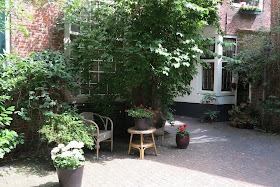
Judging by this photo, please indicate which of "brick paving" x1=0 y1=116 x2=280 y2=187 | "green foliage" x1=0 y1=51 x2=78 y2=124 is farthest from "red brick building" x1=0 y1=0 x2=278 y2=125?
"green foliage" x1=0 y1=51 x2=78 y2=124

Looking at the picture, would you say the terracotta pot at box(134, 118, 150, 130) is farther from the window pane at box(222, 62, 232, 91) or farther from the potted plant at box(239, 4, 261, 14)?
the potted plant at box(239, 4, 261, 14)

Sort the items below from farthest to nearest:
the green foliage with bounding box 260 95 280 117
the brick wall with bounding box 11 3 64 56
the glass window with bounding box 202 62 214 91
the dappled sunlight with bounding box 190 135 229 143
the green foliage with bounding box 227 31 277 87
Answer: the glass window with bounding box 202 62 214 91 → the green foliage with bounding box 227 31 277 87 → the green foliage with bounding box 260 95 280 117 → the dappled sunlight with bounding box 190 135 229 143 → the brick wall with bounding box 11 3 64 56

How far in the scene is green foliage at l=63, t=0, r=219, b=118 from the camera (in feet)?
18.6

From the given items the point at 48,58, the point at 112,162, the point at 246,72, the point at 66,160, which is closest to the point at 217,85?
the point at 246,72

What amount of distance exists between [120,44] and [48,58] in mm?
1735

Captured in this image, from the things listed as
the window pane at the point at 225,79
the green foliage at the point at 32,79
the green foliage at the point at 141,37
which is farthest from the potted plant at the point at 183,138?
the window pane at the point at 225,79

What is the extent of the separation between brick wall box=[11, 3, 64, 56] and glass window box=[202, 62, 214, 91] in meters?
6.83

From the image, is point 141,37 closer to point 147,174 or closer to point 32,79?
point 32,79

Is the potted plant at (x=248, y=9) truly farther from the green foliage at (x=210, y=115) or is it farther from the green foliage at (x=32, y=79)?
the green foliage at (x=32, y=79)

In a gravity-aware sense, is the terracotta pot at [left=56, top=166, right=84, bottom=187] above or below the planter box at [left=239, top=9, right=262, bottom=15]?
below

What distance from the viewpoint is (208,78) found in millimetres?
11438

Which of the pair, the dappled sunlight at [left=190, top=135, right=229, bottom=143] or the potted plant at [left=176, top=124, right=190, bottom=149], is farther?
the dappled sunlight at [left=190, top=135, right=229, bottom=143]

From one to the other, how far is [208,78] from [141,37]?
6247mm

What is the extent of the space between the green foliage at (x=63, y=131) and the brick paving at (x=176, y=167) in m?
0.68
